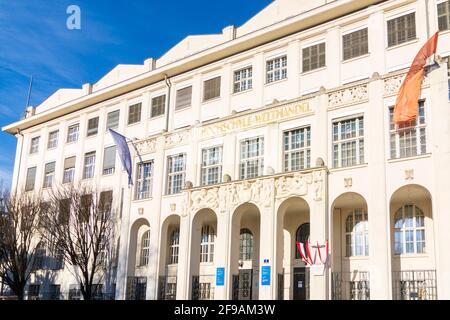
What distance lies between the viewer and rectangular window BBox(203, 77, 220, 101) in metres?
34.0

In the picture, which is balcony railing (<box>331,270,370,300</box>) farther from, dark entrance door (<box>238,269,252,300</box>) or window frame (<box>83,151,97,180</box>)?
window frame (<box>83,151,97,180</box>)

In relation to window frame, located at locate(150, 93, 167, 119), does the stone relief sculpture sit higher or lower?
lower

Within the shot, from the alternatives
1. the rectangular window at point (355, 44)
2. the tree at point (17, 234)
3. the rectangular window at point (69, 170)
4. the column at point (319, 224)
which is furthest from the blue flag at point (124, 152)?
the rectangular window at point (355, 44)

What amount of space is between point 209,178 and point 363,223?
920 cm

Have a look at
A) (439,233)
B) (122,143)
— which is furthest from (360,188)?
(122,143)

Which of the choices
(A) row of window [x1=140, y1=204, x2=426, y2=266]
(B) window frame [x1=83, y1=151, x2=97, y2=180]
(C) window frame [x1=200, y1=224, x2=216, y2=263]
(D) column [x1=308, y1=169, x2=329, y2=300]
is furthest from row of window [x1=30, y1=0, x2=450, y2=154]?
(A) row of window [x1=140, y1=204, x2=426, y2=266]

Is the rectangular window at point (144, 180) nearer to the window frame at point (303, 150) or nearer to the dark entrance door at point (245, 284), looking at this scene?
the dark entrance door at point (245, 284)

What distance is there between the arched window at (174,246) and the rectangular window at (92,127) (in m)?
12.6

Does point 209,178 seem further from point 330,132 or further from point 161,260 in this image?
point 330,132

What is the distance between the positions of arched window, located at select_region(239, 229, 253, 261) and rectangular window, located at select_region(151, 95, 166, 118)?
11015mm

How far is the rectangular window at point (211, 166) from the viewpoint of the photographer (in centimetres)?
3033

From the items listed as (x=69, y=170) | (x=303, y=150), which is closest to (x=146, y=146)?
(x=69, y=170)

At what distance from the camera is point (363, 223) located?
2586 centimetres

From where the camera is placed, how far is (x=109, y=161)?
39.4 m
